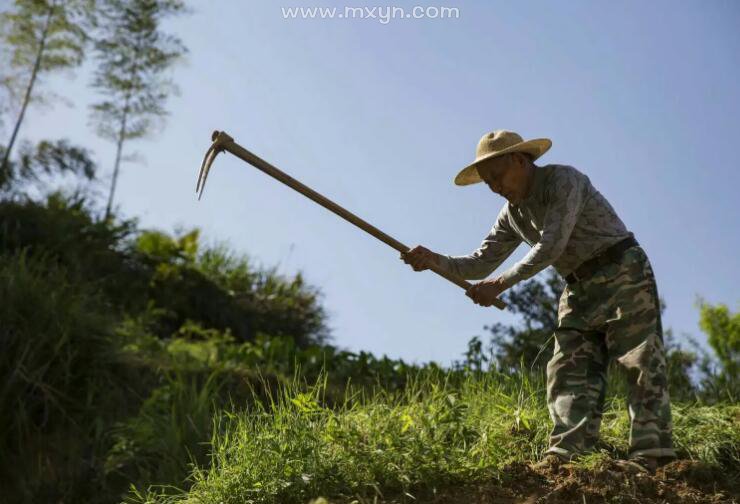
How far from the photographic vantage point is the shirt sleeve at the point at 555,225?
4.62 metres

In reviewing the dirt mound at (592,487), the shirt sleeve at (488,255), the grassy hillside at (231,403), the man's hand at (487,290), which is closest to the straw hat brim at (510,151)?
the shirt sleeve at (488,255)

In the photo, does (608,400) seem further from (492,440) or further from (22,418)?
(22,418)

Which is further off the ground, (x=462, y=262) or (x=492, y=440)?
(x=462, y=262)

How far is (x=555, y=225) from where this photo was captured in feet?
15.3

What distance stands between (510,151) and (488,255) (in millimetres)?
738

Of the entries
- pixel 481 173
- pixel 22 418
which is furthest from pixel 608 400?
pixel 22 418

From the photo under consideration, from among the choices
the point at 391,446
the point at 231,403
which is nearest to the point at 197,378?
the point at 231,403

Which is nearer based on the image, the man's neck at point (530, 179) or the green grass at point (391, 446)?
the green grass at point (391, 446)

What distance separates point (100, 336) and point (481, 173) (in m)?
5.28

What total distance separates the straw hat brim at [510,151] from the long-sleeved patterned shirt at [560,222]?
0.09 metres

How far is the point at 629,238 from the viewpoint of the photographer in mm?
4898

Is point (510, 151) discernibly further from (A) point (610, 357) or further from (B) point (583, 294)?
(A) point (610, 357)

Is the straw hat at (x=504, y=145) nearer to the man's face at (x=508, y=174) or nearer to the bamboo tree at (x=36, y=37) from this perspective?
the man's face at (x=508, y=174)

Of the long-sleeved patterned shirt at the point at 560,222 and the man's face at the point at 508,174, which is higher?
the man's face at the point at 508,174
